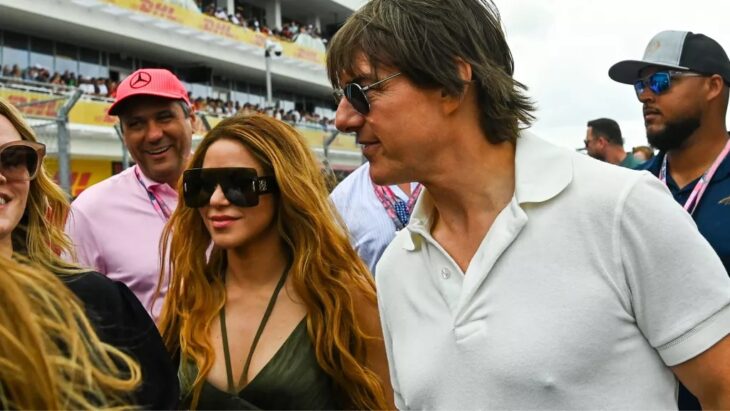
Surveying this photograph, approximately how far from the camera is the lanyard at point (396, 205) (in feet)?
11.9

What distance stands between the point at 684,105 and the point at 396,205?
1.42 m

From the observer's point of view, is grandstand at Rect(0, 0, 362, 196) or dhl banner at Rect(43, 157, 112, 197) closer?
grandstand at Rect(0, 0, 362, 196)

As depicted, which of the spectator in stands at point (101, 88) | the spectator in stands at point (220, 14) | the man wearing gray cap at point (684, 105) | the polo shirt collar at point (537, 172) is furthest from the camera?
the spectator in stands at point (220, 14)

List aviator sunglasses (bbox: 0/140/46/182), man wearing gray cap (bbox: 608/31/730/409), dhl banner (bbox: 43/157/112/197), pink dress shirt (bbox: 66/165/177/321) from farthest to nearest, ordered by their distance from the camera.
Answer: dhl banner (bbox: 43/157/112/197) < man wearing gray cap (bbox: 608/31/730/409) < pink dress shirt (bbox: 66/165/177/321) < aviator sunglasses (bbox: 0/140/46/182)

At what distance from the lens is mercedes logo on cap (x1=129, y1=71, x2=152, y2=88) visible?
3.67 meters

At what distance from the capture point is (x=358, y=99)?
5.88ft

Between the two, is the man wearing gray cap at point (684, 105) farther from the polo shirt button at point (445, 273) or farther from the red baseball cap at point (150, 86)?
the red baseball cap at point (150, 86)

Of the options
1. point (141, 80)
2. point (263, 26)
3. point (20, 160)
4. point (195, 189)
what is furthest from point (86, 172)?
point (20, 160)

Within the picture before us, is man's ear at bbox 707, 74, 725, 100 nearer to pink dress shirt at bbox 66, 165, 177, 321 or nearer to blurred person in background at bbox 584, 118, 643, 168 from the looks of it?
pink dress shirt at bbox 66, 165, 177, 321

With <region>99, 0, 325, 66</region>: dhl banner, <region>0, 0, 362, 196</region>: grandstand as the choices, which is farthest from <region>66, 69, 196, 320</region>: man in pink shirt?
<region>99, 0, 325, 66</region>: dhl banner

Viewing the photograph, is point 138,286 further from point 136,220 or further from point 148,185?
point 148,185

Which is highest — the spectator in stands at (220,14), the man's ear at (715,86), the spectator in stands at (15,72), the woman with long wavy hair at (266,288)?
the spectator in stands at (220,14)

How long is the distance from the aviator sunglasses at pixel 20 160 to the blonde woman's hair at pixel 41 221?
8cm

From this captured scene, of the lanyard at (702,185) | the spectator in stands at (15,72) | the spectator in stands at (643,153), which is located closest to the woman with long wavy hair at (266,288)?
the lanyard at (702,185)
